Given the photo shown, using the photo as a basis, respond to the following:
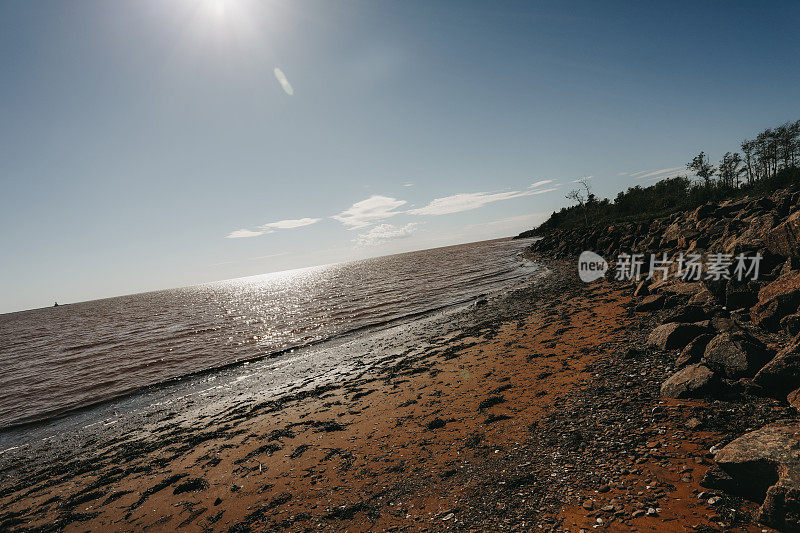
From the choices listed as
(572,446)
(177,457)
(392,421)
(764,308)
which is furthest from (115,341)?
(764,308)

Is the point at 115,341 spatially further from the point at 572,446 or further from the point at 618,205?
the point at 618,205

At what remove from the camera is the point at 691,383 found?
6.39m

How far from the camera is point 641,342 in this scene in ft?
31.9

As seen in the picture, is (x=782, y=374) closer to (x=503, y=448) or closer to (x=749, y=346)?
(x=749, y=346)

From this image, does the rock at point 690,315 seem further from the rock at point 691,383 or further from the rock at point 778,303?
the rock at point 691,383

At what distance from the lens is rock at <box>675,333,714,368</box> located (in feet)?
24.7

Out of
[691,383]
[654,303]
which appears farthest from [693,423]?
[654,303]

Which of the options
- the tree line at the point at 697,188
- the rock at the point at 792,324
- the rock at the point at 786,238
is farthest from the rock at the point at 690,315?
the tree line at the point at 697,188

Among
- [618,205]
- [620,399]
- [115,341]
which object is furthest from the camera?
[618,205]

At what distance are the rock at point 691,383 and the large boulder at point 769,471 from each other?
1.78m

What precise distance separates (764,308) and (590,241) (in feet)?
111

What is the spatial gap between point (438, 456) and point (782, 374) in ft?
22.0

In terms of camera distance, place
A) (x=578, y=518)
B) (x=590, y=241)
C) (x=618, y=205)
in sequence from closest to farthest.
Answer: (x=578, y=518), (x=590, y=241), (x=618, y=205)

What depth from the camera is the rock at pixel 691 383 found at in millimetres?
6254
